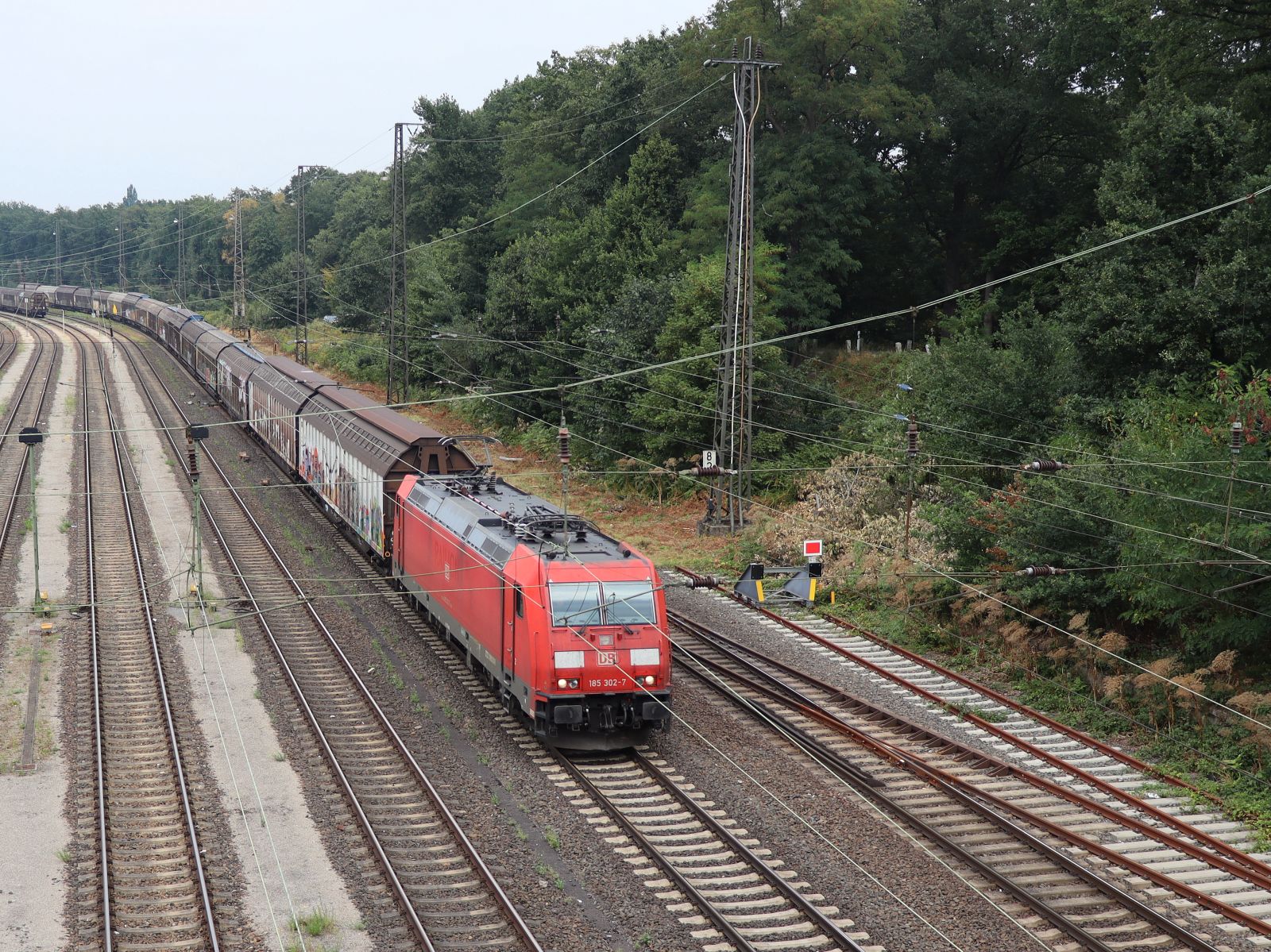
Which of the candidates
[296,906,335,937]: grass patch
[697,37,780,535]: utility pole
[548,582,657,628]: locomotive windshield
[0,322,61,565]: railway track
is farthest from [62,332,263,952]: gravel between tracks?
[697,37,780,535]: utility pole

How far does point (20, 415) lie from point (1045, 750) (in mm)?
51429

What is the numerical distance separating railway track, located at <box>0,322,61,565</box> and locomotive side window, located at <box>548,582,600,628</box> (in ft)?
70.0

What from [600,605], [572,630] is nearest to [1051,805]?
[600,605]

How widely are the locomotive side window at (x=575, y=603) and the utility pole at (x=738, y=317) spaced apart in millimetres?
11344

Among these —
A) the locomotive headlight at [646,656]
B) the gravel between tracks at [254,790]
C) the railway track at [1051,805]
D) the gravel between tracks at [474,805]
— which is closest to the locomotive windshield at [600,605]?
the locomotive headlight at [646,656]

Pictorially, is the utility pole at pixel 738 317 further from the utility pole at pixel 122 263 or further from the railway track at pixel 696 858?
the utility pole at pixel 122 263

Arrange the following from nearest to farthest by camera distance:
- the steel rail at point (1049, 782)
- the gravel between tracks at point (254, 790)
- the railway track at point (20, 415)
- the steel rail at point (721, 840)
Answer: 1. the steel rail at point (721, 840)
2. the gravel between tracks at point (254, 790)
3. the steel rail at point (1049, 782)
4. the railway track at point (20, 415)

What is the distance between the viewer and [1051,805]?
59.5 feet

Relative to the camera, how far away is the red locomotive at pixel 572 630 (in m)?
19.3

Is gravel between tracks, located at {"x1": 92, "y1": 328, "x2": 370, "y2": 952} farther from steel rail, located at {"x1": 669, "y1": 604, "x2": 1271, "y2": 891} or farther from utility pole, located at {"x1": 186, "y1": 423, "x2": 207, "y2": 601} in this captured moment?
steel rail, located at {"x1": 669, "y1": 604, "x2": 1271, "y2": 891}

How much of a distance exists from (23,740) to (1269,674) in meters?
22.1

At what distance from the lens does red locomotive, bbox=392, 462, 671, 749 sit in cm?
1927

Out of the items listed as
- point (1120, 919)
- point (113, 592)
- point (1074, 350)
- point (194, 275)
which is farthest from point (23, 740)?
→ point (194, 275)

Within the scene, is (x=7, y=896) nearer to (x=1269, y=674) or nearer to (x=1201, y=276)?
(x=1269, y=674)
